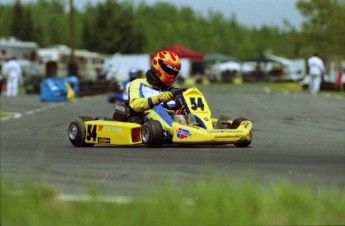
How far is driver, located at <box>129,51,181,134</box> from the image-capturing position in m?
11.0

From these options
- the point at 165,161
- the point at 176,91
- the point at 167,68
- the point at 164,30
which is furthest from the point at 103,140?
the point at 164,30

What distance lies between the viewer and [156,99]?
425 inches

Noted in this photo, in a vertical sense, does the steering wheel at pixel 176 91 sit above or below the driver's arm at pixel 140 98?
above

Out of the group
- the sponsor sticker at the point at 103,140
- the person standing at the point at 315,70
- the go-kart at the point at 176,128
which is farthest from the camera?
the person standing at the point at 315,70

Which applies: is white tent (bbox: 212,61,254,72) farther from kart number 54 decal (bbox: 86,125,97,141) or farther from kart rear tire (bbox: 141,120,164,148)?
kart rear tire (bbox: 141,120,164,148)

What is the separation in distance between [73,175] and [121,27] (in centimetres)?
9889

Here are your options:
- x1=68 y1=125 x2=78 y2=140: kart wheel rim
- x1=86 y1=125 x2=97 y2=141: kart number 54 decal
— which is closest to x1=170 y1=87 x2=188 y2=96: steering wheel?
x1=86 y1=125 x2=97 y2=141: kart number 54 decal

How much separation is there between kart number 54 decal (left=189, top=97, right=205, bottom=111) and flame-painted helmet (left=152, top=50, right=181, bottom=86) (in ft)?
1.38

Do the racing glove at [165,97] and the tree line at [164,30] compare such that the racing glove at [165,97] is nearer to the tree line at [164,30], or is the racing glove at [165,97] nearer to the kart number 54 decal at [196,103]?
the kart number 54 decal at [196,103]

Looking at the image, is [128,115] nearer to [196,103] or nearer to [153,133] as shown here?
[153,133]

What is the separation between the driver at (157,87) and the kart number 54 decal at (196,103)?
0.30 meters

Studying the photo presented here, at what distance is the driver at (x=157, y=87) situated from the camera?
11.0 m

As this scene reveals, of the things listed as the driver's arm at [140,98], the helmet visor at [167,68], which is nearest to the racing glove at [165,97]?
the driver's arm at [140,98]

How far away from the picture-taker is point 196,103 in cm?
1098
